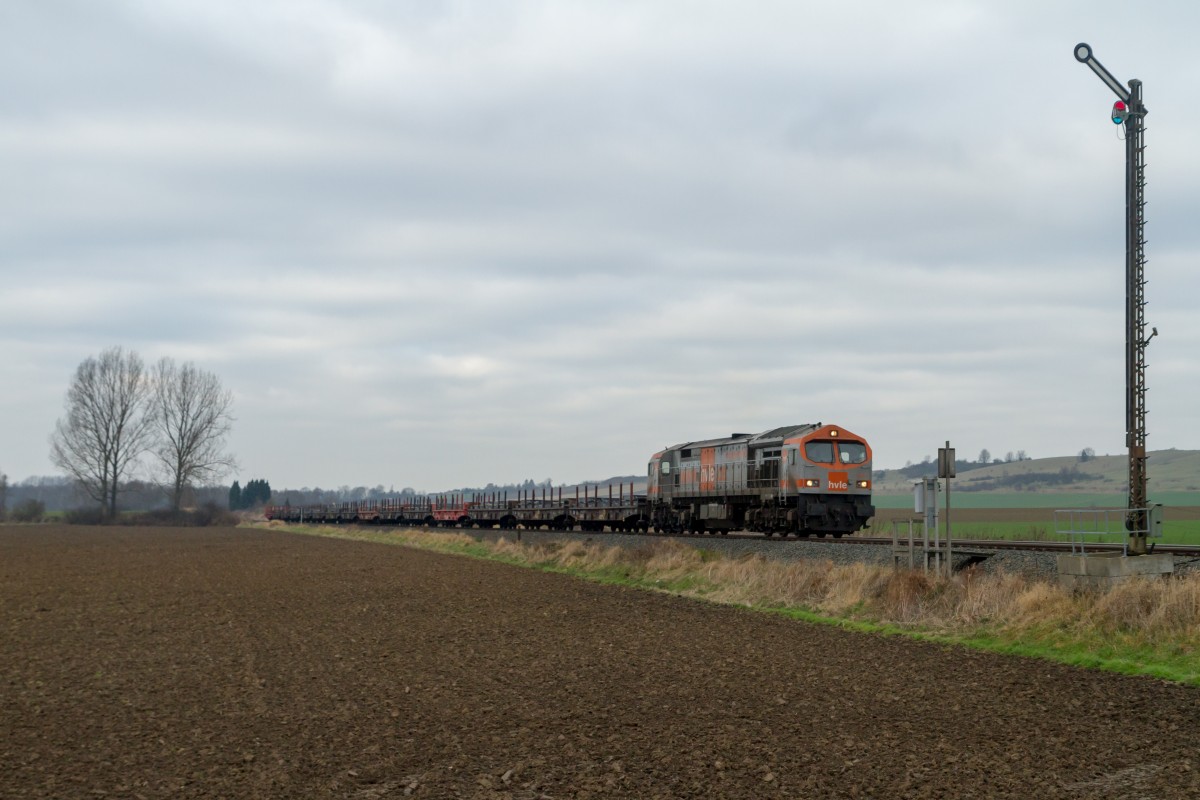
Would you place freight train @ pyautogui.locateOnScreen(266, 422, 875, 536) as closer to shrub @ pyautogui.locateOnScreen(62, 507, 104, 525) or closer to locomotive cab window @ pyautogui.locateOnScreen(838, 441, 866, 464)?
locomotive cab window @ pyautogui.locateOnScreen(838, 441, 866, 464)

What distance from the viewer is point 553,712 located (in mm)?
12680

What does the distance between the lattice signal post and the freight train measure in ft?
55.7

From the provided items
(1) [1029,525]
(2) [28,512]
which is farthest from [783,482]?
(2) [28,512]

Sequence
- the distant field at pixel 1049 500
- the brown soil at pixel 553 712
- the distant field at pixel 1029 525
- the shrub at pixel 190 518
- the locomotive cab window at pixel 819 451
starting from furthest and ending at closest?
the distant field at pixel 1049 500, the shrub at pixel 190 518, the distant field at pixel 1029 525, the locomotive cab window at pixel 819 451, the brown soil at pixel 553 712

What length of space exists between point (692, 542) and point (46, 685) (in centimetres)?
2390

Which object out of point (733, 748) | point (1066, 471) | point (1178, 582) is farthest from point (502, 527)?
point (1066, 471)

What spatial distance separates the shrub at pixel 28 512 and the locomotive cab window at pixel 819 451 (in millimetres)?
105350

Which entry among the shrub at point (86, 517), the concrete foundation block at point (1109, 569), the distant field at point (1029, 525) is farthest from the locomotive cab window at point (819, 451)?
the shrub at point (86, 517)

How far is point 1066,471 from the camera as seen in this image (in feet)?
637

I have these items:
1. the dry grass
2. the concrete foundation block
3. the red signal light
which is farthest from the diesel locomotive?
the red signal light

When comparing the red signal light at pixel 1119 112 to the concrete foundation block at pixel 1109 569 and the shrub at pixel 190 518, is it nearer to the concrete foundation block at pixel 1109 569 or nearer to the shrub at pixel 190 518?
the concrete foundation block at pixel 1109 569

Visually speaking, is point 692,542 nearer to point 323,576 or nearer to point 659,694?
point 323,576

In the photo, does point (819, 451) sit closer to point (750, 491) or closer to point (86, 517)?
point (750, 491)

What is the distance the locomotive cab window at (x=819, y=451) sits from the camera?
35875 mm
